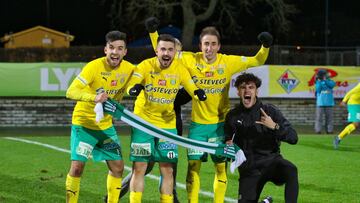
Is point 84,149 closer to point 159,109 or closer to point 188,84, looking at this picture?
point 159,109

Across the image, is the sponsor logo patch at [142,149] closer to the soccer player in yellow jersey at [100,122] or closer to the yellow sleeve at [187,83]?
the soccer player in yellow jersey at [100,122]

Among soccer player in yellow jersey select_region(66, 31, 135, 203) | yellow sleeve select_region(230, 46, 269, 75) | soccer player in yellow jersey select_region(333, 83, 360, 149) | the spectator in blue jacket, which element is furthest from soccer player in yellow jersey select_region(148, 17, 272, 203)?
the spectator in blue jacket

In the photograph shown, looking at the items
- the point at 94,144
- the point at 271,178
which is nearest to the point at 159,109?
the point at 94,144

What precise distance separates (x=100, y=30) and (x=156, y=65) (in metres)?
27.1

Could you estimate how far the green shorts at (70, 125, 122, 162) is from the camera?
265 inches

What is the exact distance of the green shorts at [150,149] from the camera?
6539 mm

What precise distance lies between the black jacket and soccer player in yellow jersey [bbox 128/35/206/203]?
1.63ft

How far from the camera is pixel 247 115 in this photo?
6.52 metres

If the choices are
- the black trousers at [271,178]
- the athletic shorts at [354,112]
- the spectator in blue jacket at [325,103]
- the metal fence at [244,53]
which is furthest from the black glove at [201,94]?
the metal fence at [244,53]

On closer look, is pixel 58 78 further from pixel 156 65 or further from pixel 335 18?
pixel 335 18

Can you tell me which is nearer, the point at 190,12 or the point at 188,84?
the point at 188,84

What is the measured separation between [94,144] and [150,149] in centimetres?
69

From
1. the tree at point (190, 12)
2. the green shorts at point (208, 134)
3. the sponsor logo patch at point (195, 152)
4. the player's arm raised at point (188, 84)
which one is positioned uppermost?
the tree at point (190, 12)

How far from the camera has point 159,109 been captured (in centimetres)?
666
